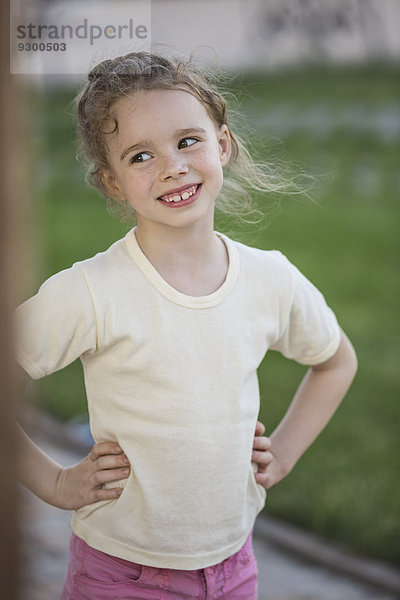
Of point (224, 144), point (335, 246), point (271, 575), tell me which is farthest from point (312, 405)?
point (335, 246)

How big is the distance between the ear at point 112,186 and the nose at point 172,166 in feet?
0.43

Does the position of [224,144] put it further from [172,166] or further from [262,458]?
[262,458]

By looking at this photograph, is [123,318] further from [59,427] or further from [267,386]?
[267,386]

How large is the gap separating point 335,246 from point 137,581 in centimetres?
545

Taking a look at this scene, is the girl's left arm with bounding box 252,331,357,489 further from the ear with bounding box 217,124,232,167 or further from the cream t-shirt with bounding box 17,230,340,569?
the ear with bounding box 217,124,232,167

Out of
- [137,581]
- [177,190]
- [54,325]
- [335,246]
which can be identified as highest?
→ [177,190]

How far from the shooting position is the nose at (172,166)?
1.51m

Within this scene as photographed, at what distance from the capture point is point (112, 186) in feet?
5.38

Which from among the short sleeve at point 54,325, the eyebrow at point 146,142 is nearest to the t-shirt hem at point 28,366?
the short sleeve at point 54,325

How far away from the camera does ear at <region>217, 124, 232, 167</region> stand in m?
1.66

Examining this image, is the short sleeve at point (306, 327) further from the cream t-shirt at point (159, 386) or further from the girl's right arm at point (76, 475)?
the girl's right arm at point (76, 475)

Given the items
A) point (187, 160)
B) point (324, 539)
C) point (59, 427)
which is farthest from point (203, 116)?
point (59, 427)

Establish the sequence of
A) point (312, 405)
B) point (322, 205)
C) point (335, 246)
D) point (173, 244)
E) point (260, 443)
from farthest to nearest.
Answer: point (322, 205)
point (335, 246)
point (312, 405)
point (260, 443)
point (173, 244)

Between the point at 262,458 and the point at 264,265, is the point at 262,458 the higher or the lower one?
the lower one
